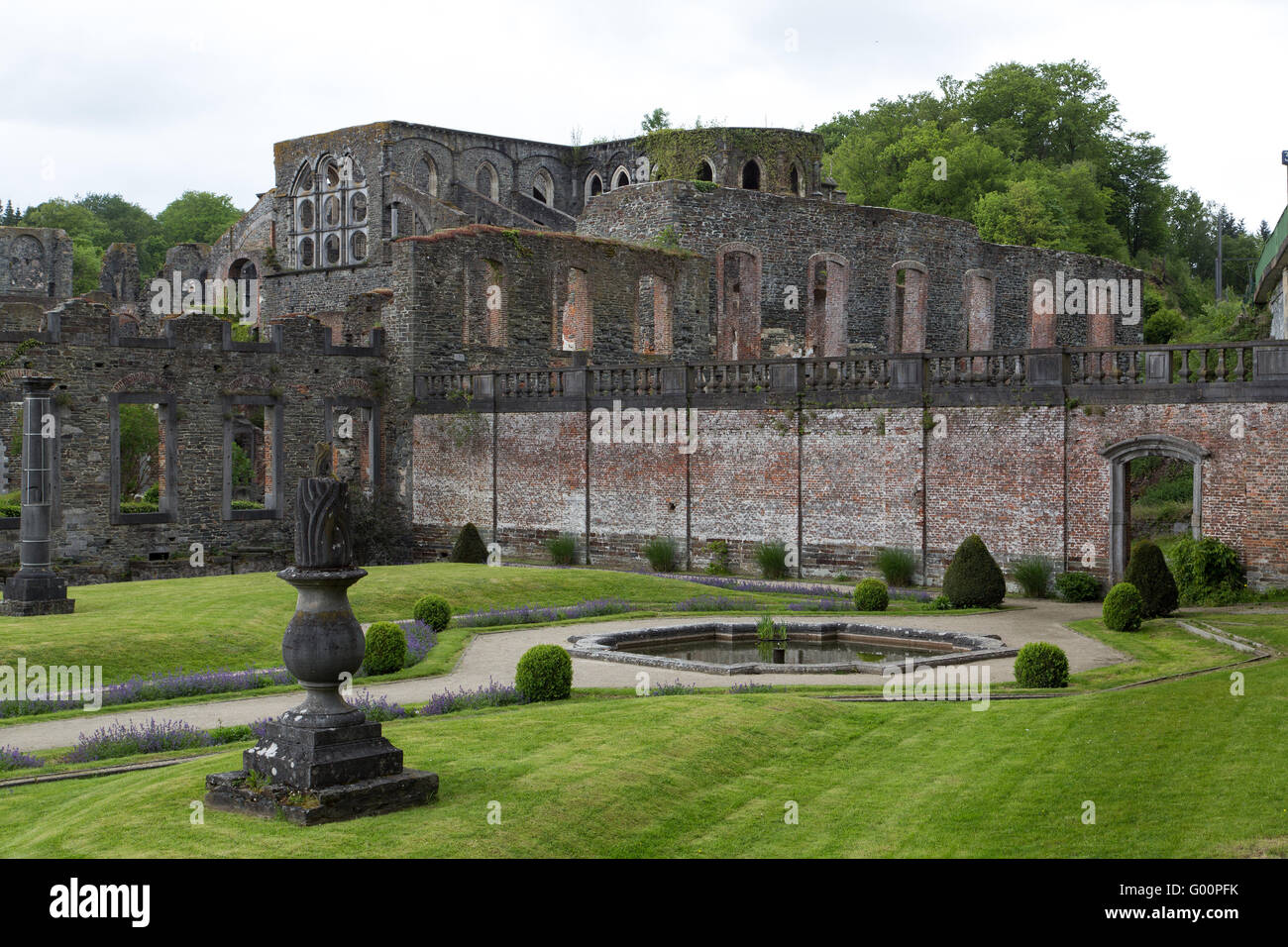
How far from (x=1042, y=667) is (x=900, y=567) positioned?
1200 centimetres

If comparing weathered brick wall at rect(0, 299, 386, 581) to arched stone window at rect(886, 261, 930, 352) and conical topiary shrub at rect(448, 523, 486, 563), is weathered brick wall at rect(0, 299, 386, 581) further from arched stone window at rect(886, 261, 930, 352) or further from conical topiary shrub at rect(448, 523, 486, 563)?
arched stone window at rect(886, 261, 930, 352)

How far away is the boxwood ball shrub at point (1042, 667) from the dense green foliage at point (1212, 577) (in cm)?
951

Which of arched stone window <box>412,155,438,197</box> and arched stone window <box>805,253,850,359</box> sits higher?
arched stone window <box>412,155,438,197</box>

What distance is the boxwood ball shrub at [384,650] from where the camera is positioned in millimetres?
17828

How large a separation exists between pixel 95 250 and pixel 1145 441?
83268mm

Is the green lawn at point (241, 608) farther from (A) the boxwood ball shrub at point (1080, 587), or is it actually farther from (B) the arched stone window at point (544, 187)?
(B) the arched stone window at point (544, 187)

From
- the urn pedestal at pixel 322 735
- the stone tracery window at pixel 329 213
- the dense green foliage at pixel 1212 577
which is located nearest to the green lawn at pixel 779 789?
the urn pedestal at pixel 322 735

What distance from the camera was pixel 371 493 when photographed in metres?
36.4

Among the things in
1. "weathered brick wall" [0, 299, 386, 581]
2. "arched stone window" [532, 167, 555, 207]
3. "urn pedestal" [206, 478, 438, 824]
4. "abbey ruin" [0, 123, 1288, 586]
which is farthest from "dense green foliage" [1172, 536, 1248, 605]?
"arched stone window" [532, 167, 555, 207]

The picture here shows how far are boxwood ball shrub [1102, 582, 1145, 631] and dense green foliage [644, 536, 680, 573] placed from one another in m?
11.6

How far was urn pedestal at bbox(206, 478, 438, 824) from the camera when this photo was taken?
382 inches

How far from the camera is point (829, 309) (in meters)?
45.2

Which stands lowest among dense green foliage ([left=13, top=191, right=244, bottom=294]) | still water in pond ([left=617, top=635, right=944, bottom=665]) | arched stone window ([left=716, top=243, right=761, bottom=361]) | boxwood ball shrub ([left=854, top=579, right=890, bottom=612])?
still water in pond ([left=617, top=635, right=944, bottom=665])

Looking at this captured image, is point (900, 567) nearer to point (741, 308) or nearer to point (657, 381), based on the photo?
point (657, 381)
